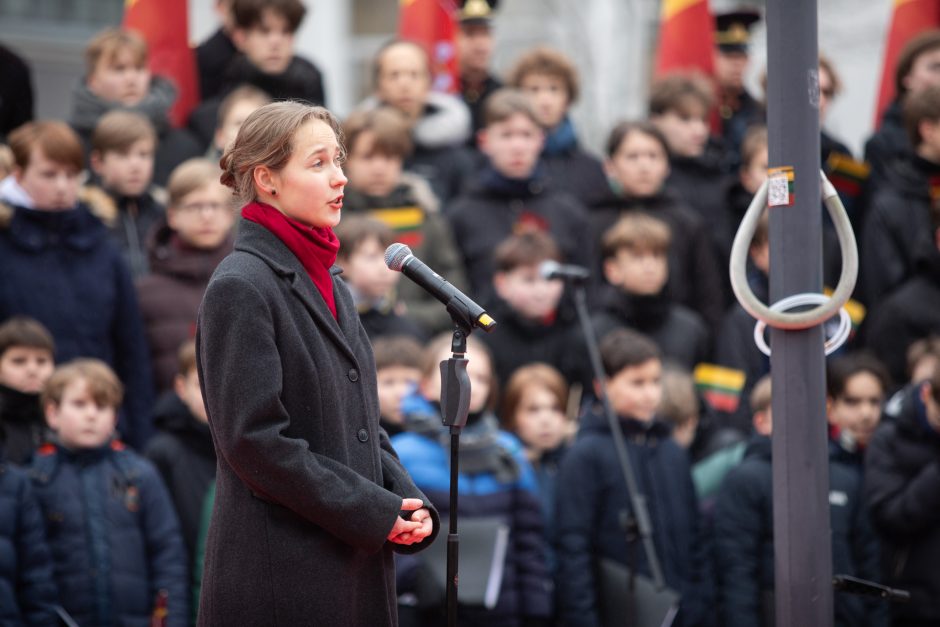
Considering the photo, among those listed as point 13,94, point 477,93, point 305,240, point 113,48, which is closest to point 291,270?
point 305,240

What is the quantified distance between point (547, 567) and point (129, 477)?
1.67m

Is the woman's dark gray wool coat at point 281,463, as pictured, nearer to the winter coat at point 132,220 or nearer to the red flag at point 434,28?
the winter coat at point 132,220

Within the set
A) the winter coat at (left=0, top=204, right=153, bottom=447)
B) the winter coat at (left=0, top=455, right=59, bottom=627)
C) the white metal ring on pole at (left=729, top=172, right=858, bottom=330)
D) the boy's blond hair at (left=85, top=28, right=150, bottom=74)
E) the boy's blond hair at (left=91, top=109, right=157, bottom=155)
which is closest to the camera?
the white metal ring on pole at (left=729, top=172, right=858, bottom=330)

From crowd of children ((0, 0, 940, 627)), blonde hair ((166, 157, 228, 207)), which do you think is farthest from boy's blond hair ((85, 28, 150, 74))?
blonde hair ((166, 157, 228, 207))

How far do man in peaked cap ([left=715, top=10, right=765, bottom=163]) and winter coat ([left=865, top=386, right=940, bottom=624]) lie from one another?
3.19 m

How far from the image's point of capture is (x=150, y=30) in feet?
27.1

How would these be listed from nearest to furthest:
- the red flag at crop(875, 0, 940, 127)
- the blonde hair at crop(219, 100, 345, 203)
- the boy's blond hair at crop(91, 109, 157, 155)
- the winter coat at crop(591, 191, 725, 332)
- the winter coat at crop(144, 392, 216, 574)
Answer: the blonde hair at crop(219, 100, 345, 203), the winter coat at crop(144, 392, 216, 574), the boy's blond hair at crop(91, 109, 157, 155), the winter coat at crop(591, 191, 725, 332), the red flag at crop(875, 0, 940, 127)

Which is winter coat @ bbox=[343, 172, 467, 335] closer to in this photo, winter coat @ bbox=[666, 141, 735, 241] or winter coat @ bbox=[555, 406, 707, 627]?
winter coat @ bbox=[555, 406, 707, 627]

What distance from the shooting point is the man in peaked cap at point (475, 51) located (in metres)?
8.94

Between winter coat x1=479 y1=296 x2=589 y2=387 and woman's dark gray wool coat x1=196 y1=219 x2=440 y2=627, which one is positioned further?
winter coat x1=479 y1=296 x2=589 y2=387

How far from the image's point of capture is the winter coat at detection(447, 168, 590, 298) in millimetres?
7660

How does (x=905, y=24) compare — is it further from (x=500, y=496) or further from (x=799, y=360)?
(x=799, y=360)

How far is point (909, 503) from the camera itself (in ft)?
19.7

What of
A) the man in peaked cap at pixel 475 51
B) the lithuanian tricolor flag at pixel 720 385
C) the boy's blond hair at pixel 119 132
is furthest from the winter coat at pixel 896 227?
the boy's blond hair at pixel 119 132
